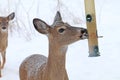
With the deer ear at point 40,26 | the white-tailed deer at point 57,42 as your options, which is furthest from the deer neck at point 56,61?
the deer ear at point 40,26

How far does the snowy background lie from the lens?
314 inches

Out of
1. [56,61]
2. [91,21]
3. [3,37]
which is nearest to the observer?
[56,61]

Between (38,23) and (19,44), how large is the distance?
565 cm

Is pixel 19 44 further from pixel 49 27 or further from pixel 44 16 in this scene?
pixel 49 27

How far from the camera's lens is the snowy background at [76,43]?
7.98m

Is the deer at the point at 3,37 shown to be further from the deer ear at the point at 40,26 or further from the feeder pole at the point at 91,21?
the deer ear at the point at 40,26

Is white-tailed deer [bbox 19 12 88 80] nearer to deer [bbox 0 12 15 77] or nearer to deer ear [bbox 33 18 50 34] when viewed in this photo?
deer ear [bbox 33 18 50 34]

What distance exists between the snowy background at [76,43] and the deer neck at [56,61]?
1.79 metres

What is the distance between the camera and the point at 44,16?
13852 mm

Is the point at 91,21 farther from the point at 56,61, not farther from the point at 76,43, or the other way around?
the point at 76,43

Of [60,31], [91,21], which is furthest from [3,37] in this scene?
[60,31]

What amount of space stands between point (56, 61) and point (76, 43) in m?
4.11

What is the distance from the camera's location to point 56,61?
18.7ft

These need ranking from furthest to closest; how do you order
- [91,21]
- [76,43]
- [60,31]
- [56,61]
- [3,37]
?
1. [3,37]
2. [76,43]
3. [91,21]
4. [56,61]
5. [60,31]
